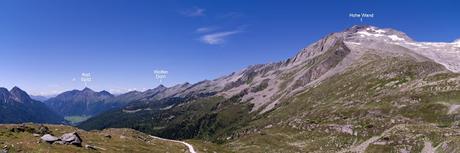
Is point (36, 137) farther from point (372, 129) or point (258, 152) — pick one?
point (372, 129)

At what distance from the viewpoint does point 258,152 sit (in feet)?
601

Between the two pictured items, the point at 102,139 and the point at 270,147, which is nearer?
the point at 102,139

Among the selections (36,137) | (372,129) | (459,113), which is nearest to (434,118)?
(459,113)

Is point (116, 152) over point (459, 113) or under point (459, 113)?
under

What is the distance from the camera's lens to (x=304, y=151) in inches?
7013

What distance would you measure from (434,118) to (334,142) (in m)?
45.9

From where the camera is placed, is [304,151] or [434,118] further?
[434,118]

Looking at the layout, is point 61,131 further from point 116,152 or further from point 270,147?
point 270,147

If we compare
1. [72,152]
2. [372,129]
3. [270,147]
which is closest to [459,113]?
[372,129]

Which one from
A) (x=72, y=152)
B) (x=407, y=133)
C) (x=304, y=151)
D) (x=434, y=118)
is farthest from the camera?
(x=434, y=118)

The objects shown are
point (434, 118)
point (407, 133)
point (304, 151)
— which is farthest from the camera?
point (434, 118)

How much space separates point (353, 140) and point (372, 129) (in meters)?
10.8

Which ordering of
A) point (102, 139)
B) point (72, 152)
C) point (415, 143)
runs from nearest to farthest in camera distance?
point (72, 152), point (102, 139), point (415, 143)

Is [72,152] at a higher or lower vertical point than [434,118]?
lower
